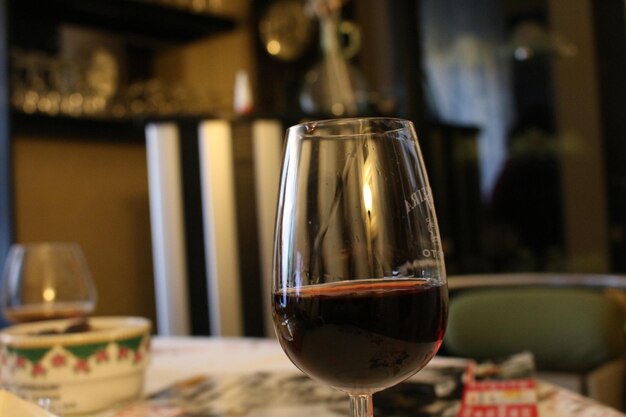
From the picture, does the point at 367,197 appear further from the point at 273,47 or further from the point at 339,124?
the point at 273,47

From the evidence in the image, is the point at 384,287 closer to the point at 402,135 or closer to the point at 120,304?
the point at 402,135

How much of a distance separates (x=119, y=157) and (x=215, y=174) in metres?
0.73

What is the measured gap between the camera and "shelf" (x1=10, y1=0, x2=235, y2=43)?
2393 millimetres

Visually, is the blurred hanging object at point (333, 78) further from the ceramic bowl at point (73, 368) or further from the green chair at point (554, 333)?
the ceramic bowl at point (73, 368)

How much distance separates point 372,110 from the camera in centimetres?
255

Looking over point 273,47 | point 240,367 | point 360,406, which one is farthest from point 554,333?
point 273,47

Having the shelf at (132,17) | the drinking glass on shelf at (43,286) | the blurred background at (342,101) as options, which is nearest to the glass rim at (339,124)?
the drinking glass on shelf at (43,286)

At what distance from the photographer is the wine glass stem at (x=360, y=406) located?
1.38 feet

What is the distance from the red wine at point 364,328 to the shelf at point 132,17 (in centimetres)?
215

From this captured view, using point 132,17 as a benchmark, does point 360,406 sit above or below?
below

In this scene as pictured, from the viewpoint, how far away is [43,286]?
90cm

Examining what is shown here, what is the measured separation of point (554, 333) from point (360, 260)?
3.10 ft

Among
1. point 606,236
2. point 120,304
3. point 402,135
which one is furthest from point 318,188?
point 120,304

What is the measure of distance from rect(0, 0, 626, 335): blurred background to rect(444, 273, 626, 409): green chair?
951mm
